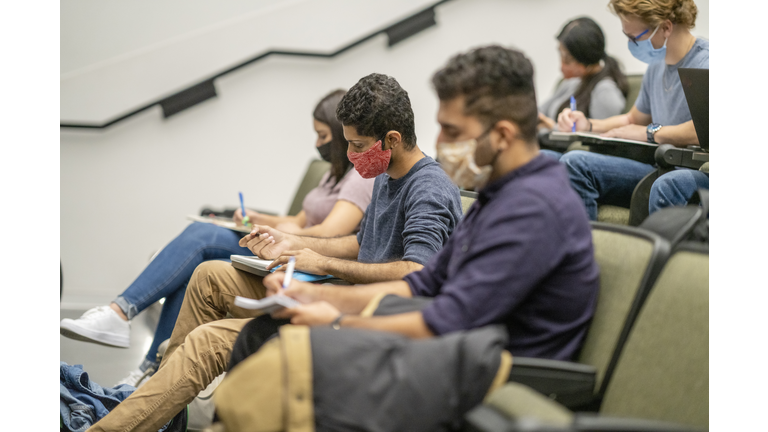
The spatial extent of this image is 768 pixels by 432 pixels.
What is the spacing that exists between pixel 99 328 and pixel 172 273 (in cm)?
32

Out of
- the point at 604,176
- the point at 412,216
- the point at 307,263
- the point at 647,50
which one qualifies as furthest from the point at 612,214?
the point at 307,263

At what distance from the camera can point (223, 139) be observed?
12.6ft

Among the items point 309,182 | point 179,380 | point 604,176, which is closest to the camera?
point 179,380

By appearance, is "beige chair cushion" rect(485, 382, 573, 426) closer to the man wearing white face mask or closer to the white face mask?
the man wearing white face mask

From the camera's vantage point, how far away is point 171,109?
3.73 m

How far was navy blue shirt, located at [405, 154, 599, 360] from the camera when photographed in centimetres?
104

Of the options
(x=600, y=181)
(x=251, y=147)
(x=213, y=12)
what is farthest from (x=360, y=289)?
(x=213, y=12)

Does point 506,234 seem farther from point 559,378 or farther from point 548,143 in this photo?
point 548,143

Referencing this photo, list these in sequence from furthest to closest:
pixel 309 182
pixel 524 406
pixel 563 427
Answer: pixel 309 182
pixel 524 406
pixel 563 427

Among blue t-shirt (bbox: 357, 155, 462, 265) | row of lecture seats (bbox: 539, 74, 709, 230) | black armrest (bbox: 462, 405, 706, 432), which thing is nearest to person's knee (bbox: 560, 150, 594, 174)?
row of lecture seats (bbox: 539, 74, 709, 230)

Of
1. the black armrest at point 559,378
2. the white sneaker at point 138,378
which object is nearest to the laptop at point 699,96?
the black armrest at point 559,378
